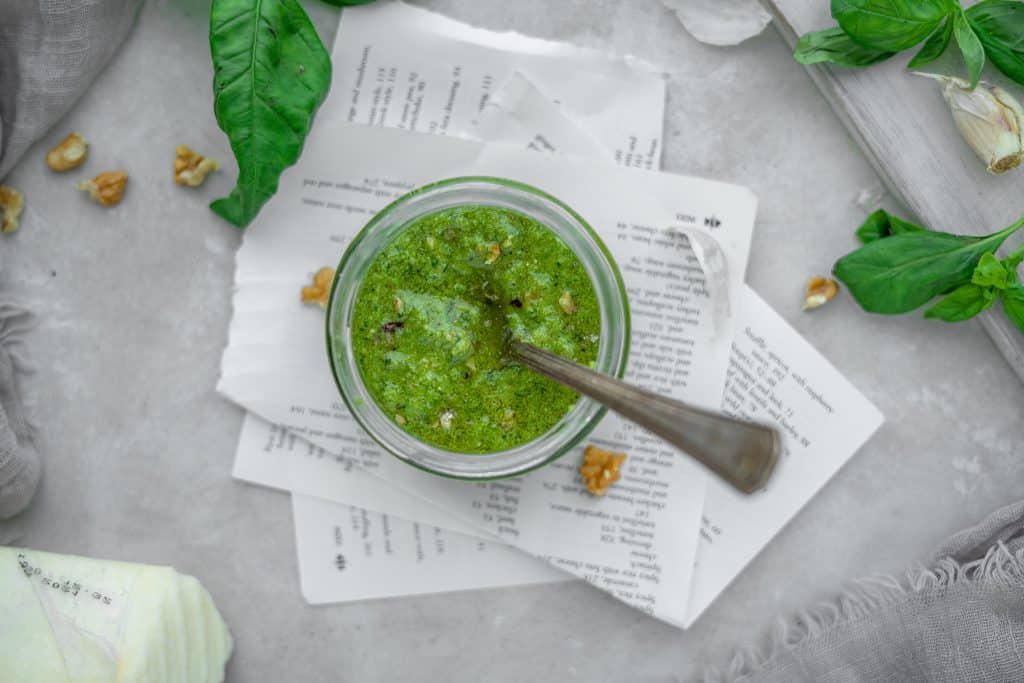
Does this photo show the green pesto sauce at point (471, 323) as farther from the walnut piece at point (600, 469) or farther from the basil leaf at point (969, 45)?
the basil leaf at point (969, 45)

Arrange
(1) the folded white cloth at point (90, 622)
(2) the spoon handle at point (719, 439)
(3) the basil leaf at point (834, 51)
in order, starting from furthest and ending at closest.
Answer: (3) the basil leaf at point (834, 51) → (1) the folded white cloth at point (90, 622) → (2) the spoon handle at point (719, 439)

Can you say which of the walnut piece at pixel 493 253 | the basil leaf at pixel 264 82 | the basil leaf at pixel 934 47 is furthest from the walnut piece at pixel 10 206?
the basil leaf at pixel 934 47

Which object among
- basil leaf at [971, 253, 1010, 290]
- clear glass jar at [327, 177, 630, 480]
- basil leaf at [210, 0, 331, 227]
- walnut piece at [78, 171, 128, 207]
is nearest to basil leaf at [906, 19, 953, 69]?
basil leaf at [971, 253, 1010, 290]

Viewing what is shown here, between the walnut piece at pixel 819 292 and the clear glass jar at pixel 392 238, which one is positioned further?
the walnut piece at pixel 819 292

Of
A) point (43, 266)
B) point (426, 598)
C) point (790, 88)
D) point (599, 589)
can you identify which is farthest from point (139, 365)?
point (790, 88)

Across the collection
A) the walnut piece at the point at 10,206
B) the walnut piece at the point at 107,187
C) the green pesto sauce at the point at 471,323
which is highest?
the green pesto sauce at the point at 471,323

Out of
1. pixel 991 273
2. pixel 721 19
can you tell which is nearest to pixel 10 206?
pixel 721 19
